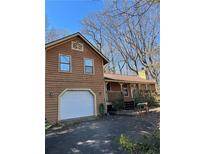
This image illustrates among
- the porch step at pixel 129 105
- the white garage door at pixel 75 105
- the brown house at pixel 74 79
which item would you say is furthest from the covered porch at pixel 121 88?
the white garage door at pixel 75 105

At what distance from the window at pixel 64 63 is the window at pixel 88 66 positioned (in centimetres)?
72

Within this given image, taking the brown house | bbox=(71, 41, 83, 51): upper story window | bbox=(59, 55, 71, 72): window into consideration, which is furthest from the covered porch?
bbox=(59, 55, 71, 72): window

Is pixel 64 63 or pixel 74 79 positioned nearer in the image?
pixel 64 63

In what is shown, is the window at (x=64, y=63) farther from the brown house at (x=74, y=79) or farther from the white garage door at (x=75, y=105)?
the white garage door at (x=75, y=105)

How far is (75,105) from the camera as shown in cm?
654

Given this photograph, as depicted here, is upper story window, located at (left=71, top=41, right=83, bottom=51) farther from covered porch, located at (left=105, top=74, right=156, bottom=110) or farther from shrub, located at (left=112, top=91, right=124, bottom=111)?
shrub, located at (left=112, top=91, right=124, bottom=111)

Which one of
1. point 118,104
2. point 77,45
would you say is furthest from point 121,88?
point 77,45

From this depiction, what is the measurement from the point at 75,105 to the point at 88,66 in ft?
5.74

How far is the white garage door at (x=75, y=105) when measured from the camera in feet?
20.8

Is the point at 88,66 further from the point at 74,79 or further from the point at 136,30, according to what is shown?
the point at 136,30

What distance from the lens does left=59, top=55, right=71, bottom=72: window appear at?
6.74m
